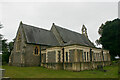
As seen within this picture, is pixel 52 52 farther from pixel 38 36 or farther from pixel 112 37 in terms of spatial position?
pixel 112 37

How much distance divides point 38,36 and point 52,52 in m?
8.99

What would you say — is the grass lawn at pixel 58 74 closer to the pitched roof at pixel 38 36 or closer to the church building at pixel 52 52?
the church building at pixel 52 52

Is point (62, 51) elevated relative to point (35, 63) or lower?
elevated

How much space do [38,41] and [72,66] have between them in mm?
12985

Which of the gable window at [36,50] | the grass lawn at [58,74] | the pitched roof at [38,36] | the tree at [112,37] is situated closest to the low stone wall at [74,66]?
the grass lawn at [58,74]

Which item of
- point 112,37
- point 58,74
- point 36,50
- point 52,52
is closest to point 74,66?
point 58,74

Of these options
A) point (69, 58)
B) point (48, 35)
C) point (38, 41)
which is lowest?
point (69, 58)

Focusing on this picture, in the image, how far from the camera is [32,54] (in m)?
26.6

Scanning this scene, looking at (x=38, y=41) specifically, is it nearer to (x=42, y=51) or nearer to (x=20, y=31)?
(x=42, y=51)

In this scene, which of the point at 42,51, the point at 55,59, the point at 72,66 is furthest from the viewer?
the point at 42,51

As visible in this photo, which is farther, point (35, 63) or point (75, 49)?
point (35, 63)

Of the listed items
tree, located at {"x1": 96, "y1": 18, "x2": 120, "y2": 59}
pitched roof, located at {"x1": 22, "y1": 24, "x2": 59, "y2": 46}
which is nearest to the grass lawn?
pitched roof, located at {"x1": 22, "y1": 24, "x2": 59, "y2": 46}

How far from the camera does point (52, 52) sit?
22.9 metres

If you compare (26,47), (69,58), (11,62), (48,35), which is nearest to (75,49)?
(69,58)
